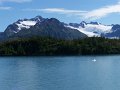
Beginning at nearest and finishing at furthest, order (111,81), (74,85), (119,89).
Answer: (119,89) → (74,85) → (111,81)

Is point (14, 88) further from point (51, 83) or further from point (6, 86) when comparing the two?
point (51, 83)

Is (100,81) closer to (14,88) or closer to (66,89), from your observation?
(66,89)

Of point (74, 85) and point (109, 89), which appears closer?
point (109, 89)

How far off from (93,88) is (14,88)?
453 inches

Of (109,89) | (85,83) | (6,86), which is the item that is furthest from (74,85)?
(6,86)

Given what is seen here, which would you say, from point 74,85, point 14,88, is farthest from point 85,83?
point 14,88

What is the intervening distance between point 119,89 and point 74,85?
316 inches

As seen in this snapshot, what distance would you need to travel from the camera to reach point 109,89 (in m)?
53.4

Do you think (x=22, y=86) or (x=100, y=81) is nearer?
(x=22, y=86)

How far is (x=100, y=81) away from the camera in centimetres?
6331

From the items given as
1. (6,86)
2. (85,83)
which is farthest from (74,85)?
(6,86)

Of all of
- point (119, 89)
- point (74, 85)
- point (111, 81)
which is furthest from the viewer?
point (111, 81)

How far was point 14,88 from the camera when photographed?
5644 centimetres

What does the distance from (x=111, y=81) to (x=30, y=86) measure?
13482mm
